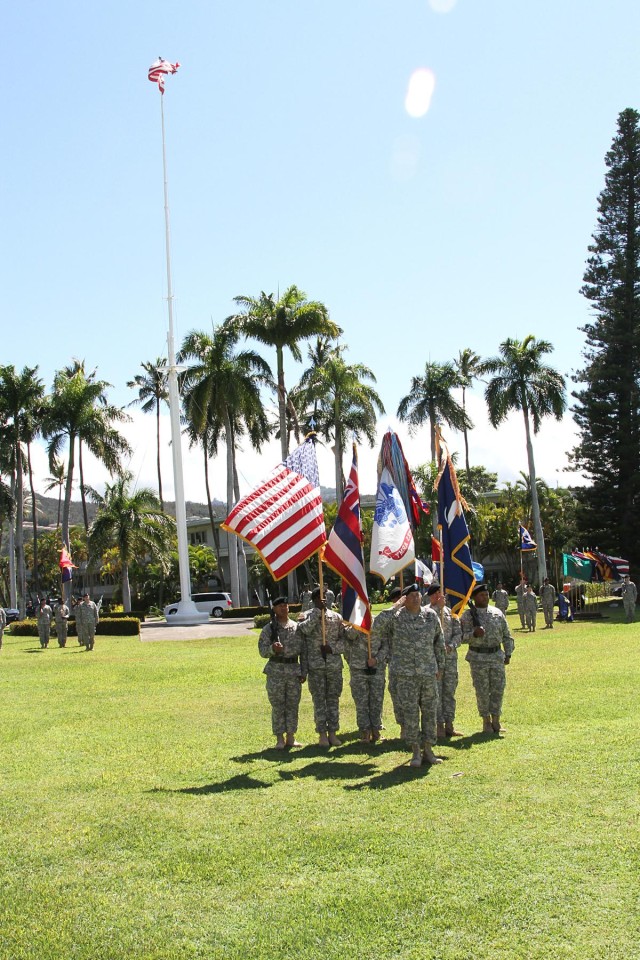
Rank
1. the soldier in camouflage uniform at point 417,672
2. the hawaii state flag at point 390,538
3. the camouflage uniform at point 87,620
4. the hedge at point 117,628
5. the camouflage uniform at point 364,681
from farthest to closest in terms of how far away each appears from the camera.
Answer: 1. the hedge at point 117,628
2. the camouflage uniform at point 87,620
3. the camouflage uniform at point 364,681
4. the hawaii state flag at point 390,538
5. the soldier in camouflage uniform at point 417,672

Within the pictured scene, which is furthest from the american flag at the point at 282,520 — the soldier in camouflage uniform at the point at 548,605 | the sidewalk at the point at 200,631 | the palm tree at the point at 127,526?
the palm tree at the point at 127,526

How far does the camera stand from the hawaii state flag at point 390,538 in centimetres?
1021

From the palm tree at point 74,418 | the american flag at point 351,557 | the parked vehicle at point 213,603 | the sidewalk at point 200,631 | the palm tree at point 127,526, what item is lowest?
the sidewalk at point 200,631

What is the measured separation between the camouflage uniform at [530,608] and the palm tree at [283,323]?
1830 centimetres

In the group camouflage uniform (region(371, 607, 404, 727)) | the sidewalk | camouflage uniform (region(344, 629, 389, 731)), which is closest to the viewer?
camouflage uniform (region(371, 607, 404, 727))

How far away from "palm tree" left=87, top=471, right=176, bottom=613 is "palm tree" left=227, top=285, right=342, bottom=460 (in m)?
7.62

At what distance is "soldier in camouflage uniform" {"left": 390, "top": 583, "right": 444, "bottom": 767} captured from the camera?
8.88 metres

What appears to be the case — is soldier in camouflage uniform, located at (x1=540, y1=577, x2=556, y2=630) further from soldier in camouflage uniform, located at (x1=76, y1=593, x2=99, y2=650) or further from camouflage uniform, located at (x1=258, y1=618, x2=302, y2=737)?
camouflage uniform, located at (x1=258, y1=618, x2=302, y2=737)

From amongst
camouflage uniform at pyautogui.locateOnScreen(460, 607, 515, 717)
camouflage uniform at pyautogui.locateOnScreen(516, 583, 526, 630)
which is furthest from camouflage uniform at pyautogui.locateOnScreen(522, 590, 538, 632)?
camouflage uniform at pyautogui.locateOnScreen(460, 607, 515, 717)

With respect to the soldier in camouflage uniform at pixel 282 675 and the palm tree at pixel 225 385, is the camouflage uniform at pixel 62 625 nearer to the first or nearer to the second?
the palm tree at pixel 225 385

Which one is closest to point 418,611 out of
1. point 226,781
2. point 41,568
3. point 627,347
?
point 226,781

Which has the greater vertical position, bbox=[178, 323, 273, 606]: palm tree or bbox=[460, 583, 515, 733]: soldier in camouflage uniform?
bbox=[178, 323, 273, 606]: palm tree

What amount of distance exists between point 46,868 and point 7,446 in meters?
45.1

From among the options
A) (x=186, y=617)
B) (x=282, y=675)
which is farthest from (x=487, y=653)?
(x=186, y=617)
